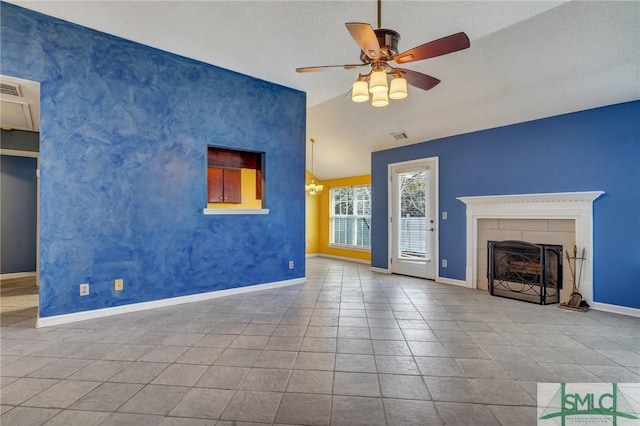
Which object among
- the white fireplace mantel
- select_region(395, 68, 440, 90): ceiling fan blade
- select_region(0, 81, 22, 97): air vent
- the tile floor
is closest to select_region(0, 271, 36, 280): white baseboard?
the tile floor

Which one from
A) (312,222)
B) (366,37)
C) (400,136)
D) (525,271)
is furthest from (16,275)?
(525,271)

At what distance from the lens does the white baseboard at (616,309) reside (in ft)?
11.3

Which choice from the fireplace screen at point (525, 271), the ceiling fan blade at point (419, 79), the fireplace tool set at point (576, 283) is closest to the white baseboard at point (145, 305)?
the fireplace screen at point (525, 271)

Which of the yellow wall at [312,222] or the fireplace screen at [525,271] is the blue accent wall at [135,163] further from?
the yellow wall at [312,222]

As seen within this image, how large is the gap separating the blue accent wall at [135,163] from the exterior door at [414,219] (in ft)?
7.95

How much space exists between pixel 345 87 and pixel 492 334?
12.0 feet

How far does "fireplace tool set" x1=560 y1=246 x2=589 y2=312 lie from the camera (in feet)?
12.1

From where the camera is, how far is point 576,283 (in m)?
3.86

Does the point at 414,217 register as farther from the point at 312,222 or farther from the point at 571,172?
the point at 312,222

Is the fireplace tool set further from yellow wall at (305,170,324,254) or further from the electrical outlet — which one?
yellow wall at (305,170,324,254)

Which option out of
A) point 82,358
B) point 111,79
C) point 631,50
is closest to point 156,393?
point 82,358

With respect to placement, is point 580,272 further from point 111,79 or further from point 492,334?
point 111,79

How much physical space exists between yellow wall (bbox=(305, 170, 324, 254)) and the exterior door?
3150 mm

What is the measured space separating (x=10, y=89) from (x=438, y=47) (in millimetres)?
4329
